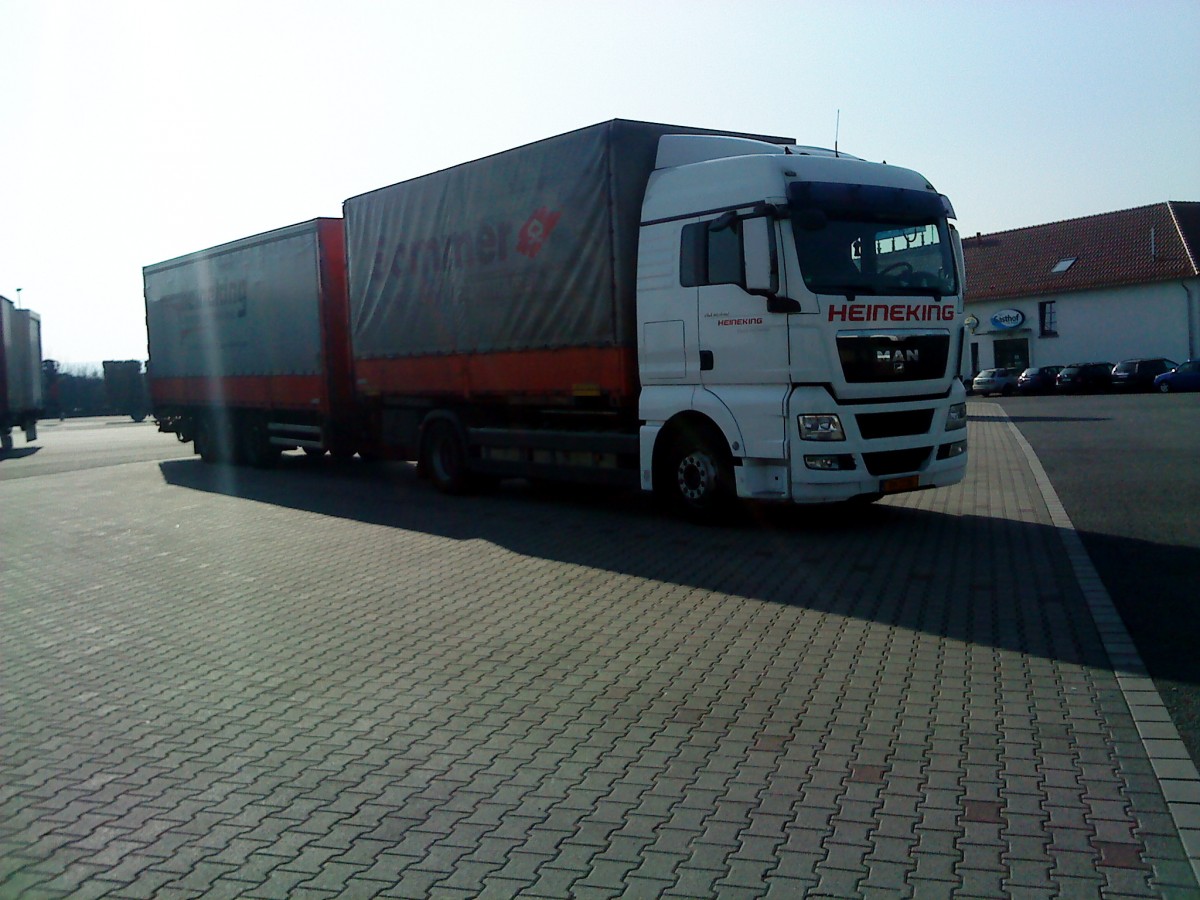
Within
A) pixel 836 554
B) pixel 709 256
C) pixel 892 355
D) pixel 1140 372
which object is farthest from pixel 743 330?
pixel 1140 372

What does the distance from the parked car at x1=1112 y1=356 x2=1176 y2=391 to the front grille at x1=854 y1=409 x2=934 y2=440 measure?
4124 cm

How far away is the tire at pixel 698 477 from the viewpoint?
11.2m

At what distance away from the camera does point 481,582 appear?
9.34 m

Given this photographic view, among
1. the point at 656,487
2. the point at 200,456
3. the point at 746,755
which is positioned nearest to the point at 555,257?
the point at 656,487

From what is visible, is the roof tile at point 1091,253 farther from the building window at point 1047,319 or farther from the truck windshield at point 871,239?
the truck windshield at point 871,239

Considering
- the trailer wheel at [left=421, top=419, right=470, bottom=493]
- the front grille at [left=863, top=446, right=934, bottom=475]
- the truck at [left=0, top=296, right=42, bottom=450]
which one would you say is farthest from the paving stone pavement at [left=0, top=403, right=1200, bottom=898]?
the truck at [left=0, top=296, right=42, bottom=450]

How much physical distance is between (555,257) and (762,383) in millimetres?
3174

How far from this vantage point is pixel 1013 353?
60.4m

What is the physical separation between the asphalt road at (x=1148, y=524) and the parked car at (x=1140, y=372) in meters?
24.3

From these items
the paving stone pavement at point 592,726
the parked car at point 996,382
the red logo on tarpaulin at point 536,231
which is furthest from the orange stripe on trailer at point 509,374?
the parked car at point 996,382

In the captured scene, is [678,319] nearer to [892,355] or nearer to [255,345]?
[892,355]

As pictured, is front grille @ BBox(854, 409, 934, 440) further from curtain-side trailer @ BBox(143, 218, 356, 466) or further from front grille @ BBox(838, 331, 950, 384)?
curtain-side trailer @ BBox(143, 218, 356, 466)

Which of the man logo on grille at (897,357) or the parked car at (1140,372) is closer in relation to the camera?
the man logo on grille at (897,357)

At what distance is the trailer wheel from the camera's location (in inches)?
593
